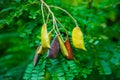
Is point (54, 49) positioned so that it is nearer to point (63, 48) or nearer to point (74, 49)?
point (63, 48)

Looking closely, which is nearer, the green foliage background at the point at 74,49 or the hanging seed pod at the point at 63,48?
the hanging seed pod at the point at 63,48

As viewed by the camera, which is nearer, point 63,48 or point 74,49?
point 63,48

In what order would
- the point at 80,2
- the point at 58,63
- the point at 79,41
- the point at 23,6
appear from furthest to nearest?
the point at 80,2
the point at 23,6
the point at 58,63
the point at 79,41

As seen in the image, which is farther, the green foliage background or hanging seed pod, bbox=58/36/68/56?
the green foliage background

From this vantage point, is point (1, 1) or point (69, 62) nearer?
point (69, 62)

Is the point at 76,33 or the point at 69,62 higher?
the point at 76,33

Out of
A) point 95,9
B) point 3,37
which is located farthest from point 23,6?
point 3,37

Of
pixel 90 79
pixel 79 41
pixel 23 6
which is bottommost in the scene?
pixel 90 79

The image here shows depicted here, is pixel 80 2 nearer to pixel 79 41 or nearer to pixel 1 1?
pixel 1 1

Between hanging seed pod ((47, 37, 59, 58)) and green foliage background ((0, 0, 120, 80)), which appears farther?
green foliage background ((0, 0, 120, 80))

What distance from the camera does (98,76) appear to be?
1599 millimetres

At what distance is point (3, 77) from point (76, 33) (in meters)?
0.64

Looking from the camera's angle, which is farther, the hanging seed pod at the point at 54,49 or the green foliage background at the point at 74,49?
the green foliage background at the point at 74,49

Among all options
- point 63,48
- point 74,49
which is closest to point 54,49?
point 63,48
